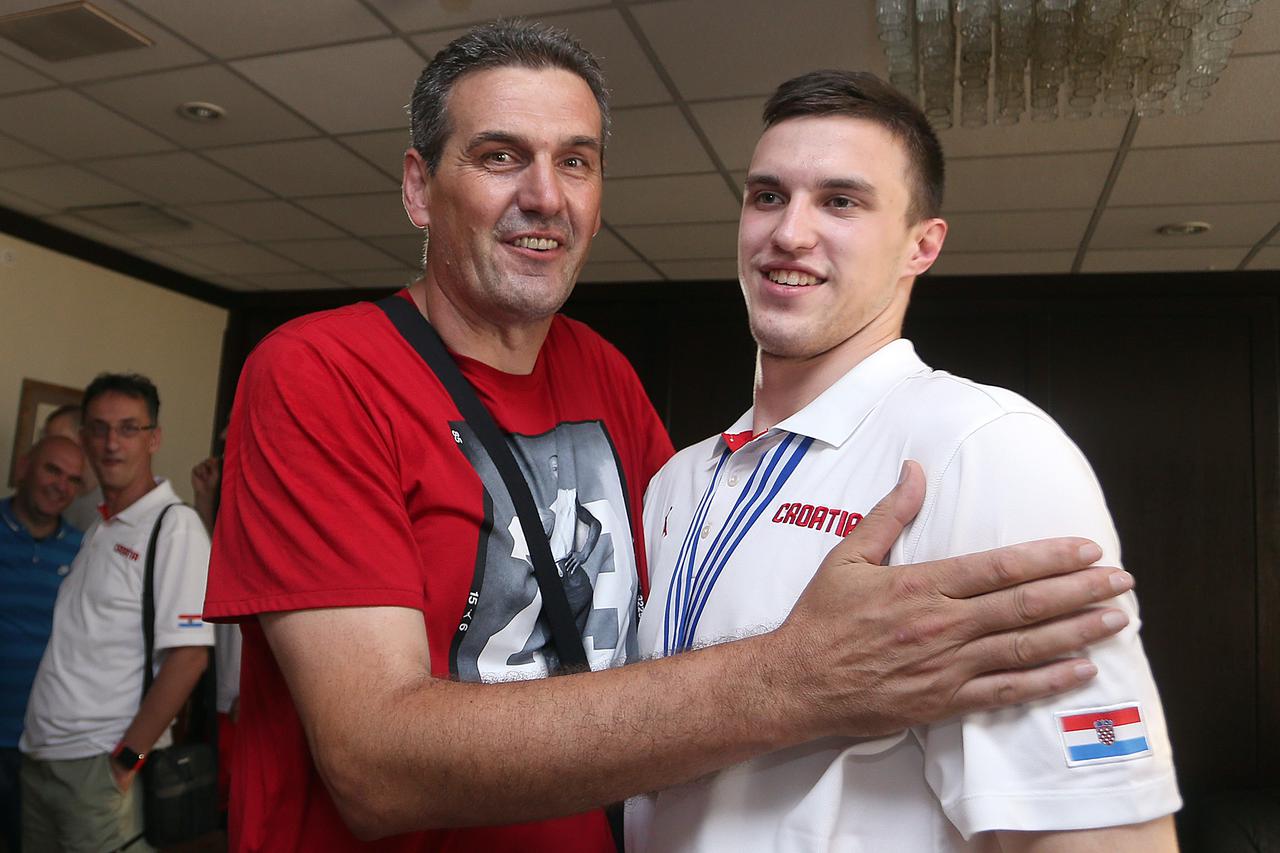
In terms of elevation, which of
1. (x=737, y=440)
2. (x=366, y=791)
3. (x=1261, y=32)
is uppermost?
(x=1261, y=32)

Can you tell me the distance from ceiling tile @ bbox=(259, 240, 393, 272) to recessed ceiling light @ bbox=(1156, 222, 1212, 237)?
4.20 m

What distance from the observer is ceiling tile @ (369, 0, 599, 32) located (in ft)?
9.70

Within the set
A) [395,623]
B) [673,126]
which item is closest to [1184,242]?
[673,126]

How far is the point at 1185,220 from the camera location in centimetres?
466

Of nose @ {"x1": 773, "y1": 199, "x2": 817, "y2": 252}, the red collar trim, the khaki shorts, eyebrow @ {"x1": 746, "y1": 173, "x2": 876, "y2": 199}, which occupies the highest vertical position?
eyebrow @ {"x1": 746, "y1": 173, "x2": 876, "y2": 199}

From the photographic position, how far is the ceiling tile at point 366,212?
482 centimetres

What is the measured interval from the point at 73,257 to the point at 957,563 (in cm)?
613

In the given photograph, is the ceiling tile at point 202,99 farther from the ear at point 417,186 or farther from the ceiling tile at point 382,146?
the ear at point 417,186

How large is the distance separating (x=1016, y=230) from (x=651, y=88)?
7.66 ft

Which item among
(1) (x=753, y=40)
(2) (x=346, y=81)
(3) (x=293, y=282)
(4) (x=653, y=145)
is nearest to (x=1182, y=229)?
(4) (x=653, y=145)

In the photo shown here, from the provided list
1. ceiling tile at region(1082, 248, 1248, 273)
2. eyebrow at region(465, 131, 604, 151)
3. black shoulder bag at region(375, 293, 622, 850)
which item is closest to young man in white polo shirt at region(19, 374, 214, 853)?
black shoulder bag at region(375, 293, 622, 850)

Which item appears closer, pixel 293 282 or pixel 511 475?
pixel 511 475

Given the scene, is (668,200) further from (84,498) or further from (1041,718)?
(1041,718)

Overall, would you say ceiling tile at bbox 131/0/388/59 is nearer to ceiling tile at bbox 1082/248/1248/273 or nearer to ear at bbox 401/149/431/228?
ear at bbox 401/149/431/228
